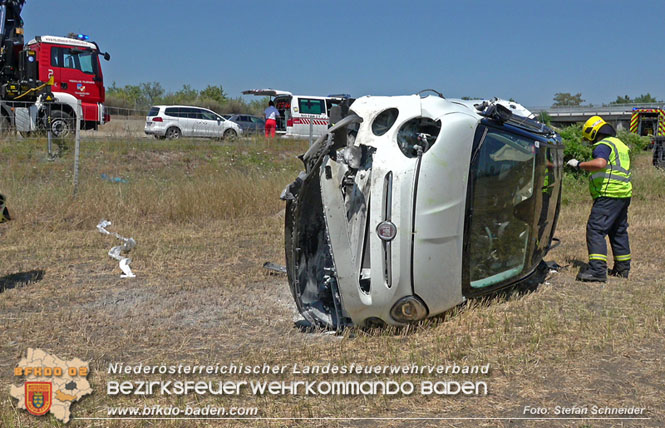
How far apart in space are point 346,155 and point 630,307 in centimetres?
285

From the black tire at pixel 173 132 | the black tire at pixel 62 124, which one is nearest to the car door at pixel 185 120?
the black tire at pixel 173 132

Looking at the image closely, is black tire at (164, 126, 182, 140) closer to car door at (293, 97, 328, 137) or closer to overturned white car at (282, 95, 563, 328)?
car door at (293, 97, 328, 137)

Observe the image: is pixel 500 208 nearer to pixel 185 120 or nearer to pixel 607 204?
pixel 607 204

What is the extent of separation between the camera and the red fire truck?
55.7 feet

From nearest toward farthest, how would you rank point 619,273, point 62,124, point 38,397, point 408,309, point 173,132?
point 38,397
point 408,309
point 619,273
point 62,124
point 173,132

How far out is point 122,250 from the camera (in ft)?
27.4

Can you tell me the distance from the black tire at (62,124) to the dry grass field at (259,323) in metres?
5.23

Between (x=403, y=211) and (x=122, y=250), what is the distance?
4754 mm

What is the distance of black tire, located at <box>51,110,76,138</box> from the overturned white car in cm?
1180

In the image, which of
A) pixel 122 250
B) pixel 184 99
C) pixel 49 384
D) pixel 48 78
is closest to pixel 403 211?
pixel 49 384

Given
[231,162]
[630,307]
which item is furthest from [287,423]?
[231,162]

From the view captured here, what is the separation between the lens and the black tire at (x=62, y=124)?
1584cm

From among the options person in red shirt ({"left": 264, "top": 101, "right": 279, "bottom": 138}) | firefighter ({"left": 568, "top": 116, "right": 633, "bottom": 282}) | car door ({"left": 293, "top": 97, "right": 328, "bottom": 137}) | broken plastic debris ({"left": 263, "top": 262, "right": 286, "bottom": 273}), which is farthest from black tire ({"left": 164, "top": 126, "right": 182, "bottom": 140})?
firefighter ({"left": 568, "top": 116, "right": 633, "bottom": 282})

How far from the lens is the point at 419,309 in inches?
195
